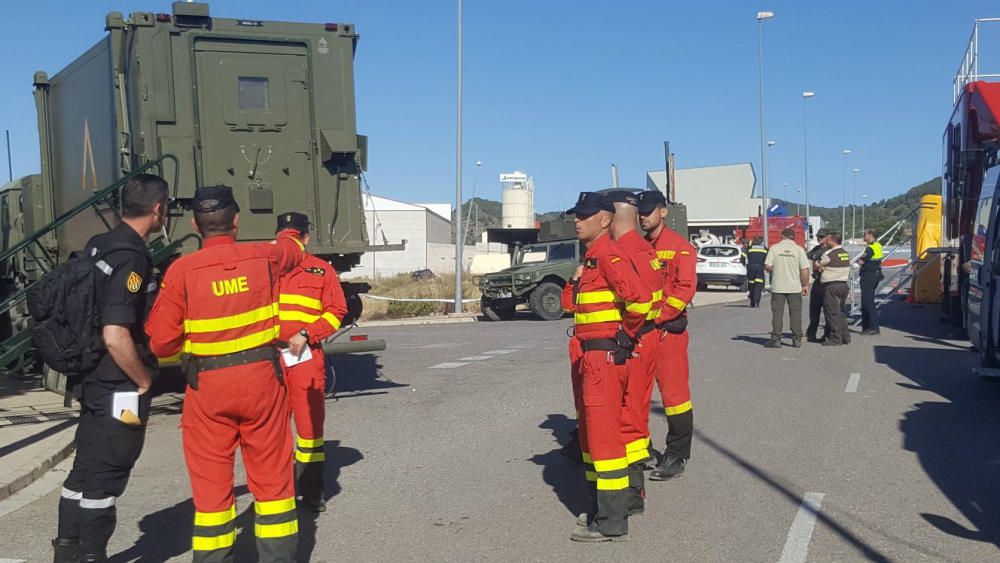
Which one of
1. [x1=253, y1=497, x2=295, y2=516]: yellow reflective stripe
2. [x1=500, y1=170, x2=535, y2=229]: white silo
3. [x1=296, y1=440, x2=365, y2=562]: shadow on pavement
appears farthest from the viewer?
[x1=500, y1=170, x2=535, y2=229]: white silo

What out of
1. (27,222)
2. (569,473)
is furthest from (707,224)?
(569,473)

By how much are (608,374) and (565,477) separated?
1.78m

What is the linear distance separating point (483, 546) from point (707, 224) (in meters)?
56.3

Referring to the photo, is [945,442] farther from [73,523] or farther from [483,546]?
[73,523]

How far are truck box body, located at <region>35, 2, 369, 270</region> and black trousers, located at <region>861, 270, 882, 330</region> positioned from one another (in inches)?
367

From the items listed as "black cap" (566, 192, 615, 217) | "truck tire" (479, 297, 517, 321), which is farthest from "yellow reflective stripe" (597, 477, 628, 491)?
"truck tire" (479, 297, 517, 321)

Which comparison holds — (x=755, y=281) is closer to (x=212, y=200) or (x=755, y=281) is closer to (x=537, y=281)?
(x=537, y=281)

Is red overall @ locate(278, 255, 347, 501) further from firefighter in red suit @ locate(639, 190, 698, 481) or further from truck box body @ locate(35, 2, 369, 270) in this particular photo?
truck box body @ locate(35, 2, 369, 270)

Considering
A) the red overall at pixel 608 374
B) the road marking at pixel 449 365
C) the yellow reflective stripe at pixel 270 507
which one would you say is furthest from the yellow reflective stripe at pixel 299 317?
the road marking at pixel 449 365

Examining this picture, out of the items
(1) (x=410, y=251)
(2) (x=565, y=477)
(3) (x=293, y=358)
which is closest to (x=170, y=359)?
(3) (x=293, y=358)

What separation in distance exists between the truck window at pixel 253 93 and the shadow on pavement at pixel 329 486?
3852mm

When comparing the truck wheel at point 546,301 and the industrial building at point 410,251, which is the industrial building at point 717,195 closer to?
the industrial building at point 410,251

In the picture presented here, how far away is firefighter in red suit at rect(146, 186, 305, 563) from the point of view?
13.8ft

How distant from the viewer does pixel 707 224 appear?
59.8m
